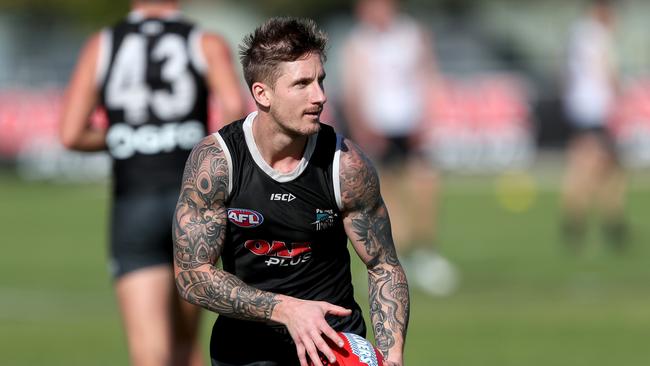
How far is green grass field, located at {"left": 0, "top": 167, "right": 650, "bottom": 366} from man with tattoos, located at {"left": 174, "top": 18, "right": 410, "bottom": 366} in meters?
4.06

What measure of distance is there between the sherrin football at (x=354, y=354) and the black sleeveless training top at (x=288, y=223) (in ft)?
0.86

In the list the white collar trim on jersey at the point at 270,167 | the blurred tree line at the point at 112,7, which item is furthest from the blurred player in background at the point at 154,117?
the blurred tree line at the point at 112,7

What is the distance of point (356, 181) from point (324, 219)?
0.68 feet

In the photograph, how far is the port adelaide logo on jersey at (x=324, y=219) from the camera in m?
5.54

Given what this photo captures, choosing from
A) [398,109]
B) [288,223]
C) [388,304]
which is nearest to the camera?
[288,223]

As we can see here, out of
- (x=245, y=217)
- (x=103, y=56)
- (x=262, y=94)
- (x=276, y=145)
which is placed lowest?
(x=245, y=217)

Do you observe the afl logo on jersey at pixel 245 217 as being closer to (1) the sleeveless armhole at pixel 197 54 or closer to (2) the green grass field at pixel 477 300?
(1) the sleeveless armhole at pixel 197 54

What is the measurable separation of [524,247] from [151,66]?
404 inches

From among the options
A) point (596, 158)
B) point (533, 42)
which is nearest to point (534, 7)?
point (533, 42)

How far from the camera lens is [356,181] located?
Result: 5512 mm

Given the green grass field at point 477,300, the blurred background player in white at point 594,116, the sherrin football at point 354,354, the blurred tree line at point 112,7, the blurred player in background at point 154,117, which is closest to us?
the sherrin football at point 354,354

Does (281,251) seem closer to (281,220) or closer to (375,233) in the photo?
(281,220)

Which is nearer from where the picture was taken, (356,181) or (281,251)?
(356,181)

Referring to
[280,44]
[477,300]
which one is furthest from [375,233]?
[477,300]
